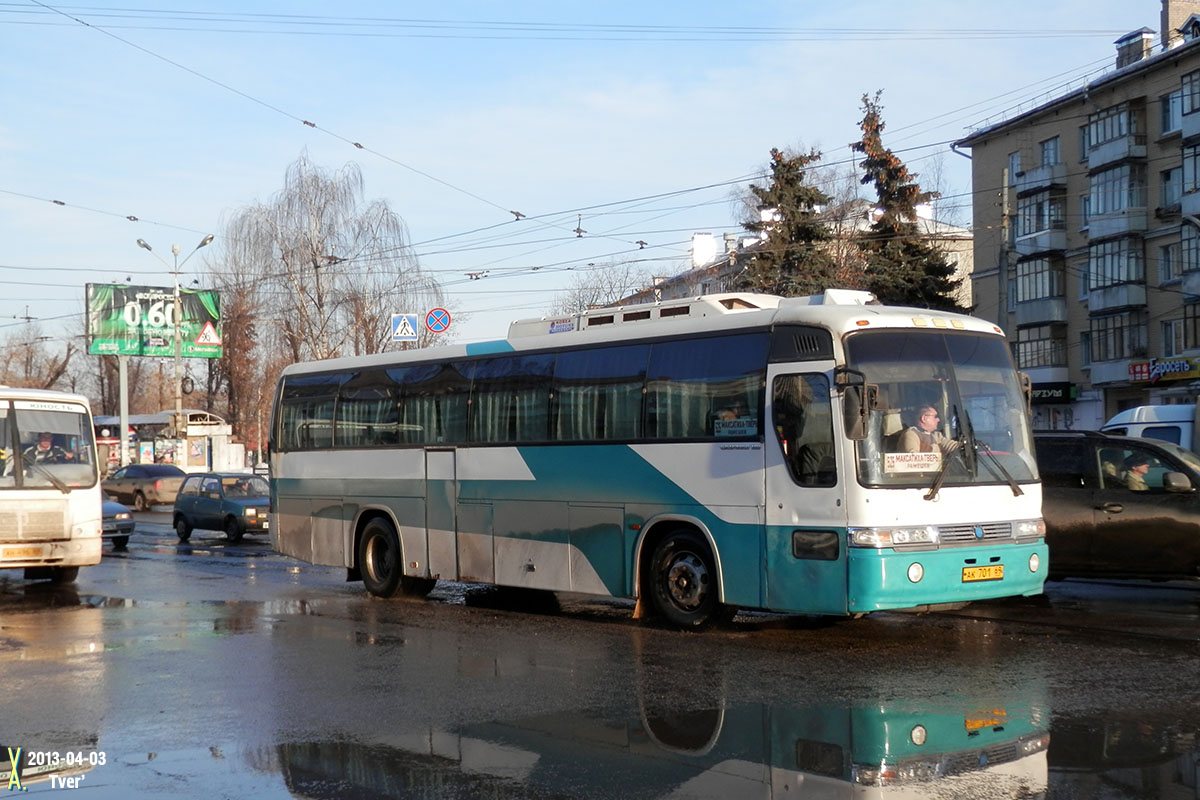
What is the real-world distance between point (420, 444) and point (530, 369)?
2.21 m

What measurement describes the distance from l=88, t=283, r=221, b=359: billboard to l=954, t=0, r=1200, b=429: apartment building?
98.5 feet

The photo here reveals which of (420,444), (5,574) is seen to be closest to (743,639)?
(420,444)

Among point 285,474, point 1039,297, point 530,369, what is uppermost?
point 1039,297

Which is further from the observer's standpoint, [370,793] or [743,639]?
[743,639]

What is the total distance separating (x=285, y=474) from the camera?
18406 mm

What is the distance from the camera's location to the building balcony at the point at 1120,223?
165 ft

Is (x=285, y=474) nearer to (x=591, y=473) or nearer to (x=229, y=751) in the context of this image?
(x=591, y=473)

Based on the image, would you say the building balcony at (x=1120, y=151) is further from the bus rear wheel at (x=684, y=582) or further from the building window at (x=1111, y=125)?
the bus rear wheel at (x=684, y=582)

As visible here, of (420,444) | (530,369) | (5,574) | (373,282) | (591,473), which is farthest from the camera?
(373,282)

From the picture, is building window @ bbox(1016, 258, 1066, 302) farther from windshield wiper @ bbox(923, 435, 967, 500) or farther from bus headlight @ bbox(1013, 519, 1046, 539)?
windshield wiper @ bbox(923, 435, 967, 500)

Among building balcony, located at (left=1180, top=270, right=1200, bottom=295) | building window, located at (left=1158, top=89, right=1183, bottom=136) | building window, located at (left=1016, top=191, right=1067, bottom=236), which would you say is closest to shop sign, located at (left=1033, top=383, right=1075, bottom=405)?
building window, located at (left=1016, top=191, right=1067, bottom=236)

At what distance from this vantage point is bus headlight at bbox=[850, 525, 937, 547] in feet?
35.4

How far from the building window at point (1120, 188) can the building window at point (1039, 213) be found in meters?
3.02

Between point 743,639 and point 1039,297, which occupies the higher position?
point 1039,297
